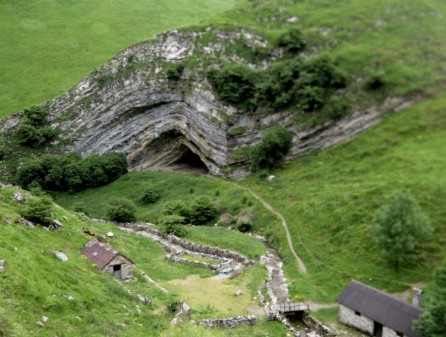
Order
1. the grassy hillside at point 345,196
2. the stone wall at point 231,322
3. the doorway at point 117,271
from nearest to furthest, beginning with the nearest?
the stone wall at point 231,322, the doorway at point 117,271, the grassy hillside at point 345,196

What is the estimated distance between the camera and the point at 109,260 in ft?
107

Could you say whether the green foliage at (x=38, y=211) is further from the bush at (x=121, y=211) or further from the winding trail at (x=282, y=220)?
the bush at (x=121, y=211)

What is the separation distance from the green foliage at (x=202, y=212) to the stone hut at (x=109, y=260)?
75.7 ft

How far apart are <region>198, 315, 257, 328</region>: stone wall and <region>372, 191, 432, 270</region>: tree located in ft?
42.2

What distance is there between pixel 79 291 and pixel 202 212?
1372 inches

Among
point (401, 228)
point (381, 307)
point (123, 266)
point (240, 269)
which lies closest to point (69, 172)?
point (240, 269)

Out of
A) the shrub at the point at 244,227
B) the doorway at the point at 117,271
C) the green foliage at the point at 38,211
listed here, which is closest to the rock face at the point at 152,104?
the shrub at the point at 244,227

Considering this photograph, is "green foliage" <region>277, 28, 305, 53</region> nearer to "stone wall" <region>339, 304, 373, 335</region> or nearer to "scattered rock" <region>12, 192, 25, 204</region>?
"stone wall" <region>339, 304, 373, 335</region>

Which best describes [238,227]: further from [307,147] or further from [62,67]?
[62,67]

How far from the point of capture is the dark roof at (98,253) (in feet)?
107

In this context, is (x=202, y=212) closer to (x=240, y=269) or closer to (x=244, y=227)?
(x=244, y=227)

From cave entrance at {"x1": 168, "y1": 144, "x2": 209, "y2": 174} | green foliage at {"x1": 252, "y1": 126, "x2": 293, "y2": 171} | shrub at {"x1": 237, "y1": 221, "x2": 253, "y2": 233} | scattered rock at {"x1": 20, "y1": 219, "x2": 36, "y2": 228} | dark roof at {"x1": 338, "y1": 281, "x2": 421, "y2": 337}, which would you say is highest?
scattered rock at {"x1": 20, "y1": 219, "x2": 36, "y2": 228}

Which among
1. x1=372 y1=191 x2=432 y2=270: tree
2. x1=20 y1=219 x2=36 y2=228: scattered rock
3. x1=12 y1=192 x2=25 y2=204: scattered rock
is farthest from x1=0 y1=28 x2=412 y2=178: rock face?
x1=20 y1=219 x2=36 y2=228: scattered rock

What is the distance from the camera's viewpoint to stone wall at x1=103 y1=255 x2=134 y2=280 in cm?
3250
